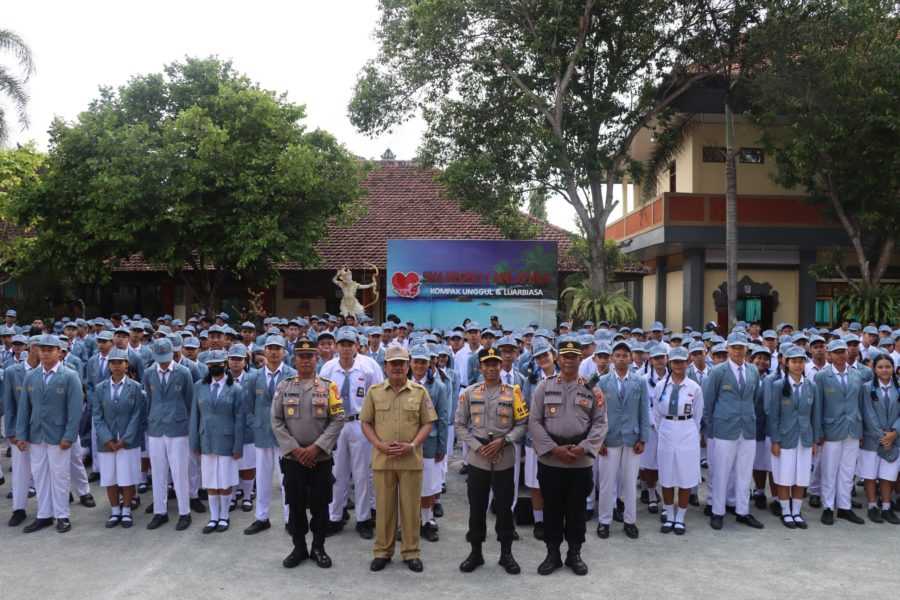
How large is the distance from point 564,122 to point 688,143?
6985 millimetres

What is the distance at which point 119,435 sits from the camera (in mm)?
7195

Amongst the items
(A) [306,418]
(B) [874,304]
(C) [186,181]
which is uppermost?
(C) [186,181]

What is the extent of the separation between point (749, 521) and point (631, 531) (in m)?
1.33

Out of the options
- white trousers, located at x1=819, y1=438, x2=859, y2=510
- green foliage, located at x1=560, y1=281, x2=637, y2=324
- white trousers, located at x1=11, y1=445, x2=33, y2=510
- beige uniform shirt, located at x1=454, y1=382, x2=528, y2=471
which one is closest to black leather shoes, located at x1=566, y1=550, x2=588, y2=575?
beige uniform shirt, located at x1=454, y1=382, x2=528, y2=471

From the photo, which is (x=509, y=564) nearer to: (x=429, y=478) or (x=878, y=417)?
(x=429, y=478)

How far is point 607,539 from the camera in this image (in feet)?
22.4

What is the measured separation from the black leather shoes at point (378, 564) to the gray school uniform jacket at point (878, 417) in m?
5.31

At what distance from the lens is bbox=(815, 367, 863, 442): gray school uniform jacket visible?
7.54 m

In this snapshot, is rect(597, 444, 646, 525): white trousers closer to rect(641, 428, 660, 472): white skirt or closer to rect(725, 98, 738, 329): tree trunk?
rect(641, 428, 660, 472): white skirt

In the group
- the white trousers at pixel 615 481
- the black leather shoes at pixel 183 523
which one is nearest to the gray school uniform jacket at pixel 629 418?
the white trousers at pixel 615 481

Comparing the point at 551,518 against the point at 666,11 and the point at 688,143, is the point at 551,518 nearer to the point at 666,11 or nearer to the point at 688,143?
the point at 666,11

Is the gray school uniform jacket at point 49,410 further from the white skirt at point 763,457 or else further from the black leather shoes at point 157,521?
the white skirt at point 763,457

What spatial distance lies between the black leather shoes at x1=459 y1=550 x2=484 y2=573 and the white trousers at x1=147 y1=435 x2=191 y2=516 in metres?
2.98

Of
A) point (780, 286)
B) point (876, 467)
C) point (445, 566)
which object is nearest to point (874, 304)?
point (780, 286)
